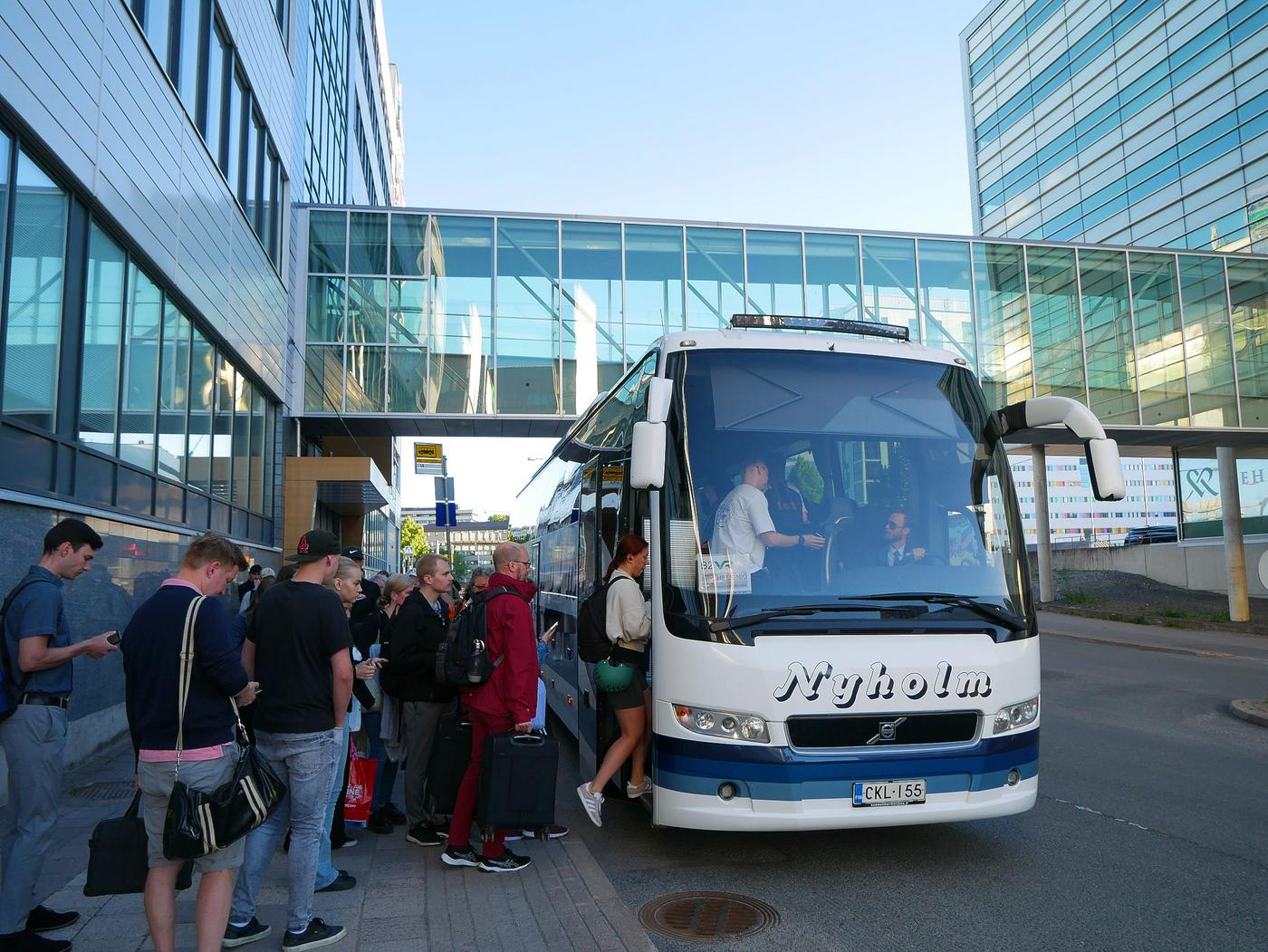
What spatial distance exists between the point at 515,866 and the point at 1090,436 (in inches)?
164

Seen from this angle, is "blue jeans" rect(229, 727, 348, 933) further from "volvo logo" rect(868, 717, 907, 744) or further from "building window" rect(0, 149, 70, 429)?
"building window" rect(0, 149, 70, 429)

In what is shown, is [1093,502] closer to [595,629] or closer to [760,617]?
[595,629]

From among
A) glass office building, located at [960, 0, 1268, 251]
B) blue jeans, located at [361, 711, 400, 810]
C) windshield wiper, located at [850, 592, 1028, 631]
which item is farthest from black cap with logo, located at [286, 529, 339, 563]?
glass office building, located at [960, 0, 1268, 251]

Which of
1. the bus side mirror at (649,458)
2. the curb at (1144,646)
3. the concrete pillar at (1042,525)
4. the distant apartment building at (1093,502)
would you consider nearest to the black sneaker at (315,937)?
the bus side mirror at (649,458)

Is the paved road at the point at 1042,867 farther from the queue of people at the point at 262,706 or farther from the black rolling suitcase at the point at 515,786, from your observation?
the queue of people at the point at 262,706

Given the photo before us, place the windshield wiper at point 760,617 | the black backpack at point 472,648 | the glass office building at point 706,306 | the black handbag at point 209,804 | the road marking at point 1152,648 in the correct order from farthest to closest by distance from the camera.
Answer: the glass office building at point 706,306
the road marking at point 1152,648
the black backpack at point 472,648
the windshield wiper at point 760,617
the black handbag at point 209,804

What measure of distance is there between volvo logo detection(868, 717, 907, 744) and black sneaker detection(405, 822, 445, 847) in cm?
277

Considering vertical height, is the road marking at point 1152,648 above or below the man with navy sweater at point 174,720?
below

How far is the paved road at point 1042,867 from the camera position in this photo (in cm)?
455

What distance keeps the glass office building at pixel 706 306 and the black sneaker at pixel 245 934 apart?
57.5 feet

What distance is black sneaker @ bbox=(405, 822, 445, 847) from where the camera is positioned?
607 cm

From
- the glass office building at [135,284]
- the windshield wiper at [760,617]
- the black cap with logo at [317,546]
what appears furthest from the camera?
the glass office building at [135,284]

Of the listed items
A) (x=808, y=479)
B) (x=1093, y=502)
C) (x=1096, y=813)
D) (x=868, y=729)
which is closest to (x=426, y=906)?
(x=868, y=729)

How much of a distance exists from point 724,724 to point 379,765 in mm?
2731
